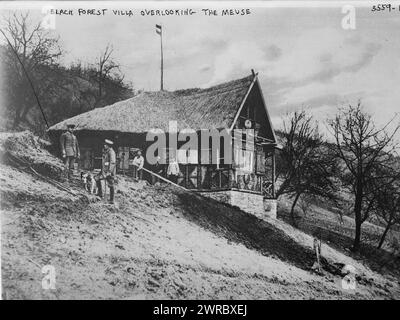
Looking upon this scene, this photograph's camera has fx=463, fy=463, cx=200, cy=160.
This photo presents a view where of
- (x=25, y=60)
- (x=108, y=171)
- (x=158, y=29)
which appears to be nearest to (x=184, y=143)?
(x=108, y=171)

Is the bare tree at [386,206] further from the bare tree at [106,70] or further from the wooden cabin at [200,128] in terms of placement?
the bare tree at [106,70]

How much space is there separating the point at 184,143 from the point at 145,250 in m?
4.68

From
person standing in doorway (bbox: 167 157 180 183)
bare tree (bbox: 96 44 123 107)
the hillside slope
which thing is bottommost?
the hillside slope

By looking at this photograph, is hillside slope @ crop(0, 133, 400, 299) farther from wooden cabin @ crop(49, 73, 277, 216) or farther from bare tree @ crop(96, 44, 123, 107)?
bare tree @ crop(96, 44, 123, 107)

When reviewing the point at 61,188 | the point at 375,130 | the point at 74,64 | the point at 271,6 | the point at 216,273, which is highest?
the point at 271,6

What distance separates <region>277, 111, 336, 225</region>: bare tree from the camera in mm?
16781

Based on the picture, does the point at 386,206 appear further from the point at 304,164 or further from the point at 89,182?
the point at 89,182

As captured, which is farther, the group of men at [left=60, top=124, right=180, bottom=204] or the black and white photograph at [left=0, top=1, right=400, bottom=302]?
the group of men at [left=60, top=124, right=180, bottom=204]

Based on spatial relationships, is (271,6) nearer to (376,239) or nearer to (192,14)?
(192,14)

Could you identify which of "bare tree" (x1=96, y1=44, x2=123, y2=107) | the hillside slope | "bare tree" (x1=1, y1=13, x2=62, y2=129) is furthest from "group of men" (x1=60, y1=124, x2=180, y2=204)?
"bare tree" (x1=96, y1=44, x2=123, y2=107)

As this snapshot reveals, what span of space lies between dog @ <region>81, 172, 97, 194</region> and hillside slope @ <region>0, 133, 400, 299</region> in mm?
251

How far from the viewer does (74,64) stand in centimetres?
1298
